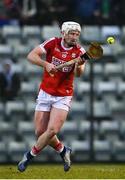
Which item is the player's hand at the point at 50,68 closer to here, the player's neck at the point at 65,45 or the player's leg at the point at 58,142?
the player's neck at the point at 65,45

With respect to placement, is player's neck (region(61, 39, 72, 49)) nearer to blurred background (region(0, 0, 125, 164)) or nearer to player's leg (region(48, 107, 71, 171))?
player's leg (region(48, 107, 71, 171))

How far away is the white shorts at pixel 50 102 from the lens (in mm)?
11414

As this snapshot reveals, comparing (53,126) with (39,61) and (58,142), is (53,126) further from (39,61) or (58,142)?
(39,61)

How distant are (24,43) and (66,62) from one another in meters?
7.15

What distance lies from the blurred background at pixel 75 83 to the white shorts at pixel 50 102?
5711 millimetres

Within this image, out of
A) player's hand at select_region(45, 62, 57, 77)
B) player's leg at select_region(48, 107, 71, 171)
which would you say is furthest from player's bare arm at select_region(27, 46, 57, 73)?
player's leg at select_region(48, 107, 71, 171)

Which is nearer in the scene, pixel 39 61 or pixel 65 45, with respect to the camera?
pixel 39 61

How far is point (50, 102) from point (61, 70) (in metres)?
0.48

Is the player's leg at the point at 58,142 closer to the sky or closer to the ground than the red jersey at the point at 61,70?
closer to the ground

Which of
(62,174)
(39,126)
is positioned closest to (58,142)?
(39,126)

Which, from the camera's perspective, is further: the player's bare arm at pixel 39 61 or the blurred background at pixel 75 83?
the blurred background at pixel 75 83

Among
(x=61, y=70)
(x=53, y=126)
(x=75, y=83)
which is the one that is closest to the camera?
(x=53, y=126)

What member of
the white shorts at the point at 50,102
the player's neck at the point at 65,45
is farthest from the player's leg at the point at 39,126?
the player's neck at the point at 65,45

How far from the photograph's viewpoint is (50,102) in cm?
1146
